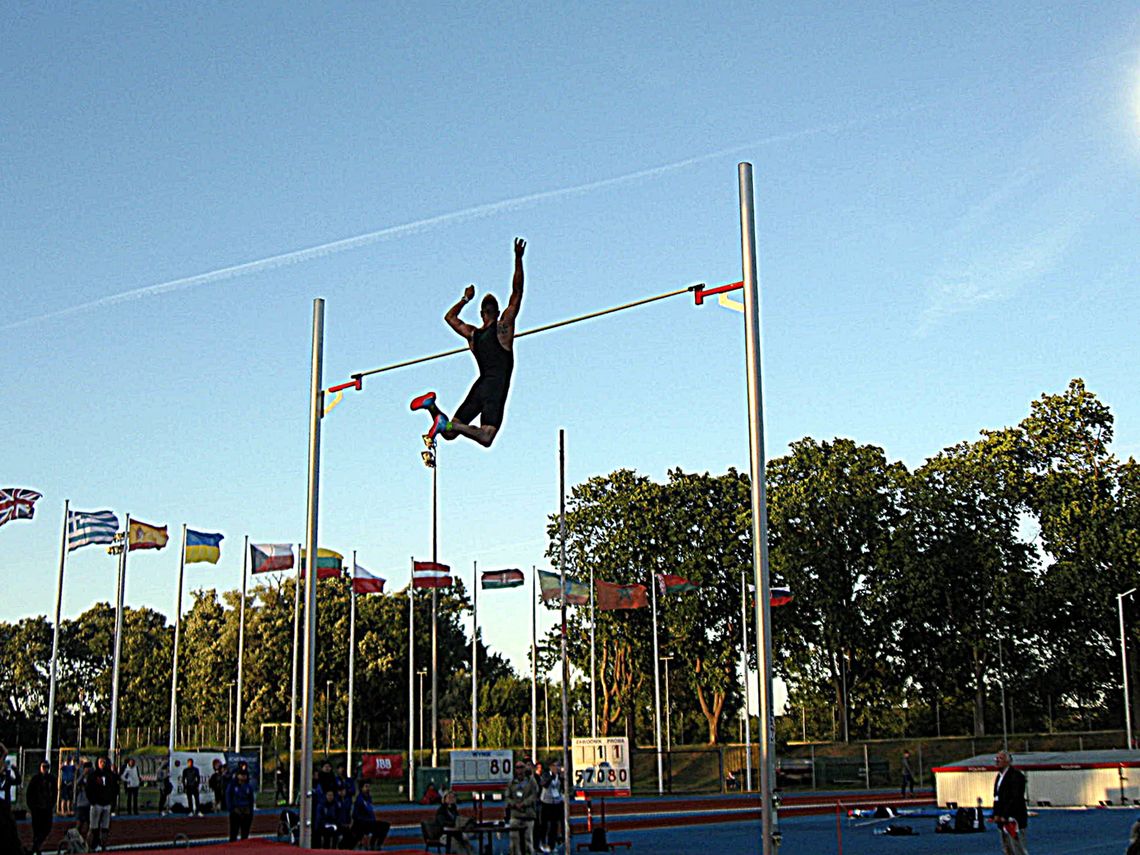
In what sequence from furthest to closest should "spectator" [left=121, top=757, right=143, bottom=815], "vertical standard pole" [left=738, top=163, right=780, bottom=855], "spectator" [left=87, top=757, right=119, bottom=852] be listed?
"spectator" [left=121, top=757, right=143, bottom=815] < "spectator" [left=87, top=757, right=119, bottom=852] < "vertical standard pole" [left=738, top=163, right=780, bottom=855]

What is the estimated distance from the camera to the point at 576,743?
2912 cm

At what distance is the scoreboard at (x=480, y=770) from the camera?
34.6 meters

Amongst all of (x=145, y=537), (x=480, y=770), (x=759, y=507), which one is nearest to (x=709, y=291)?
(x=759, y=507)

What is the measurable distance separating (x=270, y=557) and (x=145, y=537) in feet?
13.8

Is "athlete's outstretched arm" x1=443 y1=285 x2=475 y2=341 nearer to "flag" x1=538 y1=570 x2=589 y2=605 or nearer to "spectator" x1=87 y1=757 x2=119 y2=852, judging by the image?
"spectator" x1=87 y1=757 x2=119 y2=852

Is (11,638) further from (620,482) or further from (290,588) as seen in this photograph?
(620,482)

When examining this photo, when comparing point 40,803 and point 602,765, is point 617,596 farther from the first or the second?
point 40,803

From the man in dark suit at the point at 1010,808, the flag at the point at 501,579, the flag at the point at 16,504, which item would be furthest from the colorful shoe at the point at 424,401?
the flag at the point at 501,579

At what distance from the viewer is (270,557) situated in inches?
1700

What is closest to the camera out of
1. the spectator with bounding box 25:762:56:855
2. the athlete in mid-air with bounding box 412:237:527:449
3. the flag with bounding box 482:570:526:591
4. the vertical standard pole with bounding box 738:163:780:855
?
the vertical standard pole with bounding box 738:163:780:855

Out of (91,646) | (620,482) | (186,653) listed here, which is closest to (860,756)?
(620,482)

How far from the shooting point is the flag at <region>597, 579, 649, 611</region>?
48106mm

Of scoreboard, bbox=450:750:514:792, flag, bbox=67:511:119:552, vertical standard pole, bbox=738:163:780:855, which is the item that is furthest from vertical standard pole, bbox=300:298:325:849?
flag, bbox=67:511:119:552

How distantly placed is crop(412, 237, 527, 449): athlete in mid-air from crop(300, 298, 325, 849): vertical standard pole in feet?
6.04
